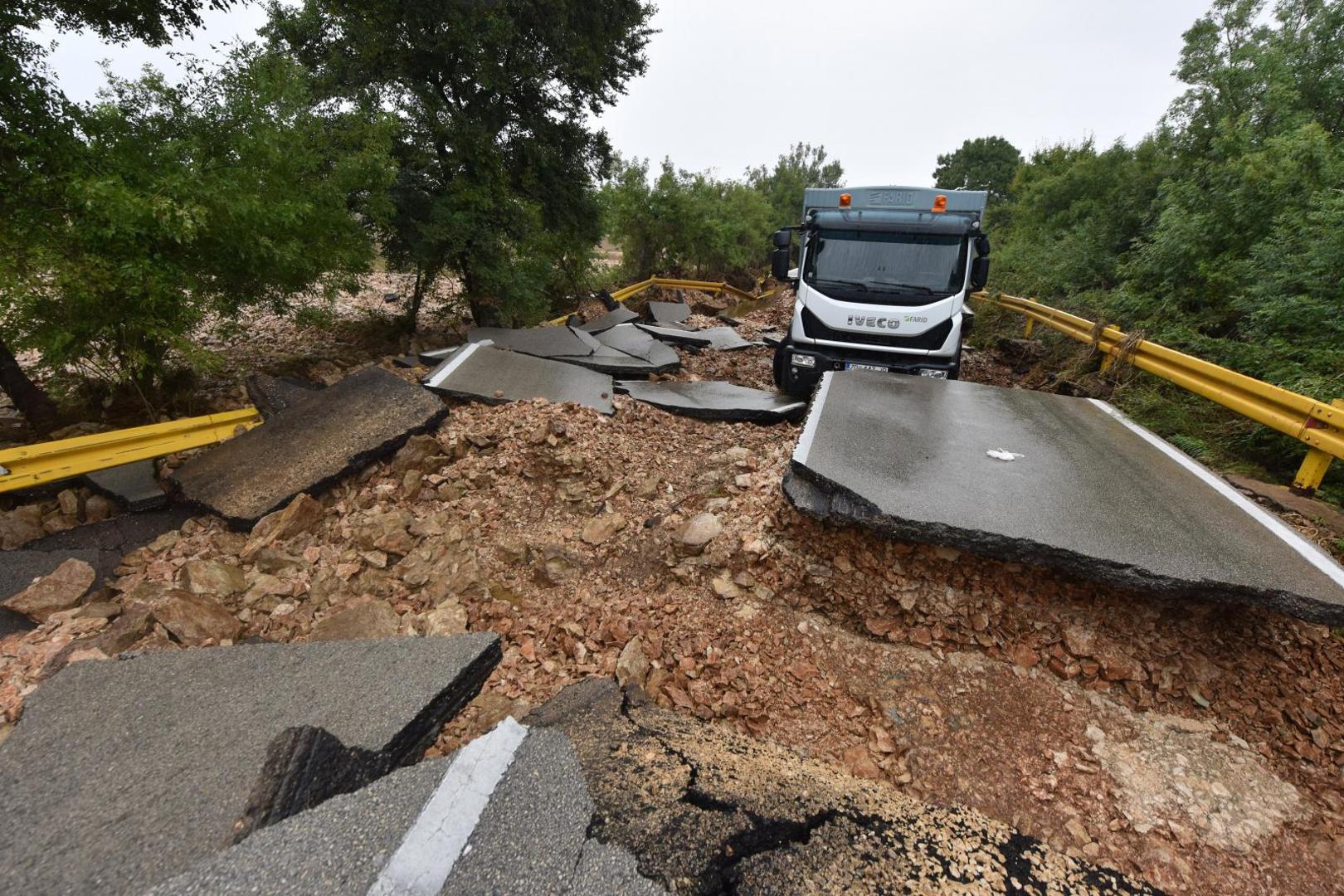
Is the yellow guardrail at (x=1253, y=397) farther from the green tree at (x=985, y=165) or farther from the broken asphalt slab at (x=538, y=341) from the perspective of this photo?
the green tree at (x=985, y=165)

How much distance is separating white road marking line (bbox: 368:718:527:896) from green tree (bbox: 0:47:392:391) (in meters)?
4.69

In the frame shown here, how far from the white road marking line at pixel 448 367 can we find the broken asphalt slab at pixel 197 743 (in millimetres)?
3598

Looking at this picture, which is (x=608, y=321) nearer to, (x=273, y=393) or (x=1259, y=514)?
(x=273, y=393)

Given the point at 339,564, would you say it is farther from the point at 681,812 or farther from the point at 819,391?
the point at 819,391

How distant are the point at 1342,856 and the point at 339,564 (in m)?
5.15

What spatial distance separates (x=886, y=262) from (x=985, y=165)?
5439 centimetres

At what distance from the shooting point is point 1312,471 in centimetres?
352

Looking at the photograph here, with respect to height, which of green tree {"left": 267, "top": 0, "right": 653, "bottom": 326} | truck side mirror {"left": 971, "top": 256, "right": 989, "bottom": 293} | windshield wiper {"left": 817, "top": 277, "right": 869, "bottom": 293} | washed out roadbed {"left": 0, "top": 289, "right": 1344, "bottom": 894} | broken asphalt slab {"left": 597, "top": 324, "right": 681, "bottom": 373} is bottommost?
washed out roadbed {"left": 0, "top": 289, "right": 1344, "bottom": 894}

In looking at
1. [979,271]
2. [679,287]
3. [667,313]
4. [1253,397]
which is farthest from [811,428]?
[679,287]

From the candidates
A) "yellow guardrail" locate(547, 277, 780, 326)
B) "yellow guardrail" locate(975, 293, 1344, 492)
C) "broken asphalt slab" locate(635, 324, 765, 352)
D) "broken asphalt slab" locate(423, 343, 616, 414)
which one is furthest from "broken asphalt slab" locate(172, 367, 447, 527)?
"yellow guardrail" locate(547, 277, 780, 326)

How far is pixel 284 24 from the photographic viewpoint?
801cm

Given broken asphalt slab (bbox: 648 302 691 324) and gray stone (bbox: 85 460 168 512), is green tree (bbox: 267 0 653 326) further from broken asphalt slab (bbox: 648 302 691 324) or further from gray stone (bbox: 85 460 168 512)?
gray stone (bbox: 85 460 168 512)

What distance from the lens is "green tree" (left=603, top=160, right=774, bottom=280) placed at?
1805 cm

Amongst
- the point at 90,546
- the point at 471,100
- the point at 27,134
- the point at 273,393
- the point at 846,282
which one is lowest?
the point at 90,546
